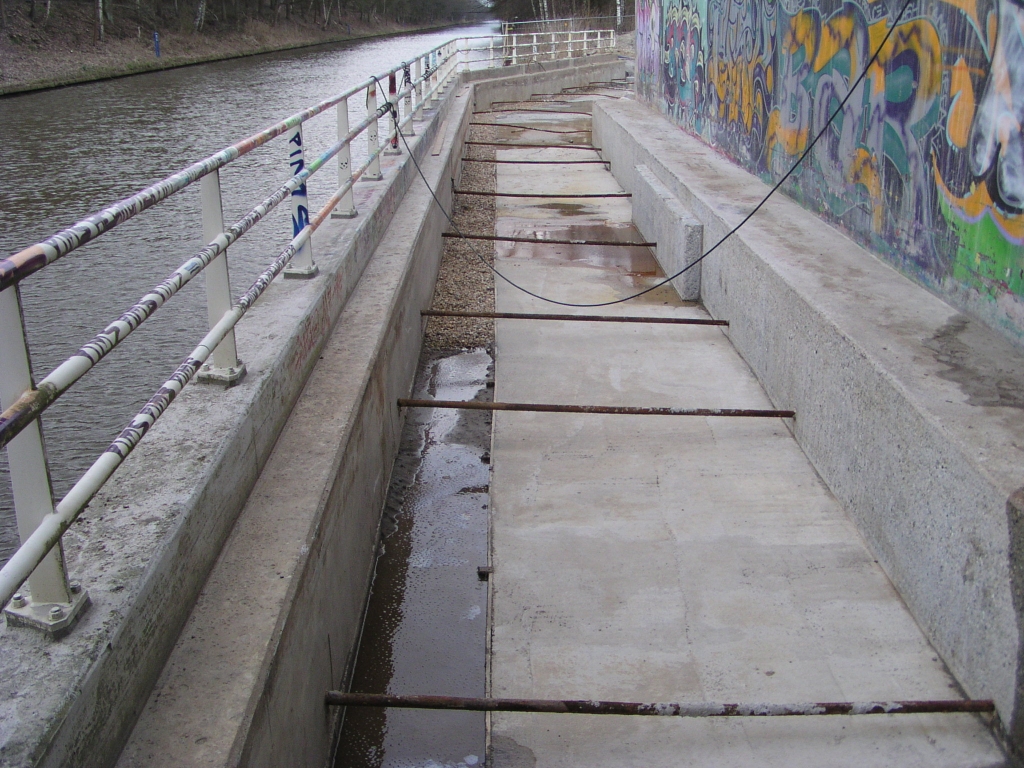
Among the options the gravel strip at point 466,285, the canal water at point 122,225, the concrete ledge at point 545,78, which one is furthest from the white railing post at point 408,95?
the concrete ledge at point 545,78

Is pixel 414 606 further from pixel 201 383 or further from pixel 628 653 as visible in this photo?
pixel 201 383

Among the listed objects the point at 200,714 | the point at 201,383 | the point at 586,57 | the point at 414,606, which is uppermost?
the point at 586,57

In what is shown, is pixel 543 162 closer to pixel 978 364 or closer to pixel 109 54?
pixel 978 364

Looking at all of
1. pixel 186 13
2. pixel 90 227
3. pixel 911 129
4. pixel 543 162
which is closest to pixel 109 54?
pixel 186 13

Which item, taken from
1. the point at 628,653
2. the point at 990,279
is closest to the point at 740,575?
the point at 628,653

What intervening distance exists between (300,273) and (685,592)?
273 cm

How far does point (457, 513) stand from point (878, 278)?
10.0 feet

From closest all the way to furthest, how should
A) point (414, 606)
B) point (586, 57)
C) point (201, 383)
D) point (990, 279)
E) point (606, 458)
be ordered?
point (201, 383), point (414, 606), point (990, 279), point (606, 458), point (586, 57)

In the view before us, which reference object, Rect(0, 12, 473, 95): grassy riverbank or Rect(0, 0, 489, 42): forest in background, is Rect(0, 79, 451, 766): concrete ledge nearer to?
Rect(0, 12, 473, 95): grassy riverbank

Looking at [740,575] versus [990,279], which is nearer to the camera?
[740,575]

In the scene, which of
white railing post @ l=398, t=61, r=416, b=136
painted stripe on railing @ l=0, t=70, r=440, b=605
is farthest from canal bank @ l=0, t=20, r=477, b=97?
painted stripe on railing @ l=0, t=70, r=440, b=605

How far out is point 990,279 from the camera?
5223 mm

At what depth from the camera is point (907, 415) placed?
176 inches

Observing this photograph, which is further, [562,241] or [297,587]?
[562,241]
